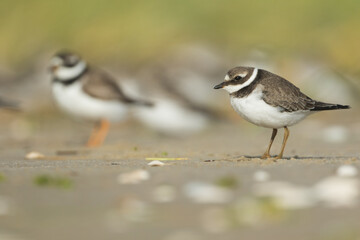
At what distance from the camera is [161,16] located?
16.4 meters

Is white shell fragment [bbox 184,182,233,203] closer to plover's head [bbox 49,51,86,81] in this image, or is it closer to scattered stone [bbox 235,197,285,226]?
scattered stone [bbox 235,197,285,226]

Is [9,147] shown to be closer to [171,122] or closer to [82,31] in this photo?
[171,122]

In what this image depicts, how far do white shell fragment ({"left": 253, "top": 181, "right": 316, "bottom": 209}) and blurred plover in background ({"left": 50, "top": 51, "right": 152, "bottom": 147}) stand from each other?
5641 mm

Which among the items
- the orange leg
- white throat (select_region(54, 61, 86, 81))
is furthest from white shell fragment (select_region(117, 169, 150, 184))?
white throat (select_region(54, 61, 86, 81))

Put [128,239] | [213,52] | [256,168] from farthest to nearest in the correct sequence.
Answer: [213,52] → [256,168] → [128,239]

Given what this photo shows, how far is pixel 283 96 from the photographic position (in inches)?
256

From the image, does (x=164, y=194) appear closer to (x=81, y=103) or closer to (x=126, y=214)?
(x=126, y=214)

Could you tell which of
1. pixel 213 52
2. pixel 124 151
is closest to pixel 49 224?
pixel 124 151

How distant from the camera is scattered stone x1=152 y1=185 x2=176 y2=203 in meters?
4.63

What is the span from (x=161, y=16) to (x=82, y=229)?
12700mm

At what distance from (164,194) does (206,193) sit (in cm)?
27

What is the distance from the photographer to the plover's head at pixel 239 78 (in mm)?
6578

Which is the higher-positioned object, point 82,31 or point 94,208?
point 82,31

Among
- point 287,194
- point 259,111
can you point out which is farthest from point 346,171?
point 259,111
